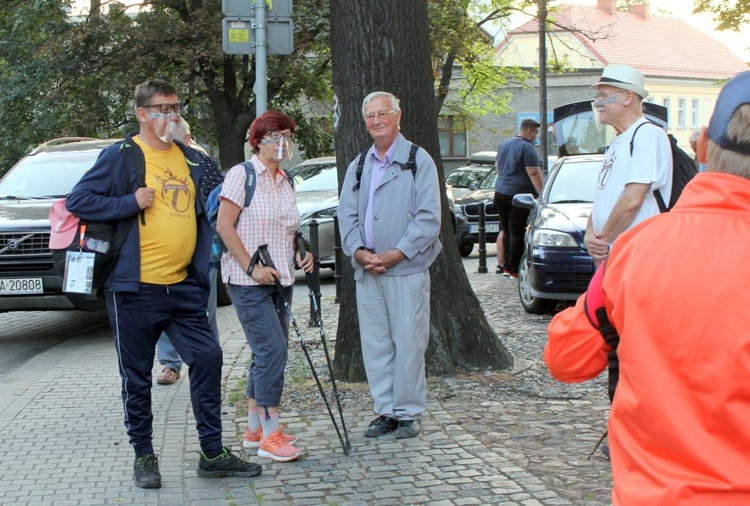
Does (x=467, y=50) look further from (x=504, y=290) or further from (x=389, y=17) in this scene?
(x=389, y=17)

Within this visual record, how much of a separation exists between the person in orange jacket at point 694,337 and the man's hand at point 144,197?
341 centimetres

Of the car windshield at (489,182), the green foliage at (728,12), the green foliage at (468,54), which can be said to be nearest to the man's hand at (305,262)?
the car windshield at (489,182)

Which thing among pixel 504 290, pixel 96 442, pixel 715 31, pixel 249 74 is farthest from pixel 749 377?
pixel 715 31

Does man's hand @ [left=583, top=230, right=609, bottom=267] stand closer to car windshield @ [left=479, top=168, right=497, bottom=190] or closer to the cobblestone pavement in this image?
the cobblestone pavement

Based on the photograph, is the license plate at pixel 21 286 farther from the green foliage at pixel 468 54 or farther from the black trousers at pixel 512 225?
the green foliage at pixel 468 54

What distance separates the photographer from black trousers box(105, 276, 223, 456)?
5207 mm

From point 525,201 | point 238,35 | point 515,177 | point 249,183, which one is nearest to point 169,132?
point 249,183

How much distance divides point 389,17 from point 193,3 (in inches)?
836

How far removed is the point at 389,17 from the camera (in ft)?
23.1

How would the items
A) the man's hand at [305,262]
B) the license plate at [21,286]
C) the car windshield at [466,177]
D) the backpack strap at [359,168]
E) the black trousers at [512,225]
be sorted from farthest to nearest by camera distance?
the car windshield at [466,177] < the black trousers at [512,225] < the license plate at [21,286] < the backpack strap at [359,168] < the man's hand at [305,262]

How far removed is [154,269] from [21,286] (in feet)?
15.9

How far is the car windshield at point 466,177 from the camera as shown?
24197 mm

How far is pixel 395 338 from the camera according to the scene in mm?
6082

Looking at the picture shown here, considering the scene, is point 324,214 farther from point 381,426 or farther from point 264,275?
point 264,275
